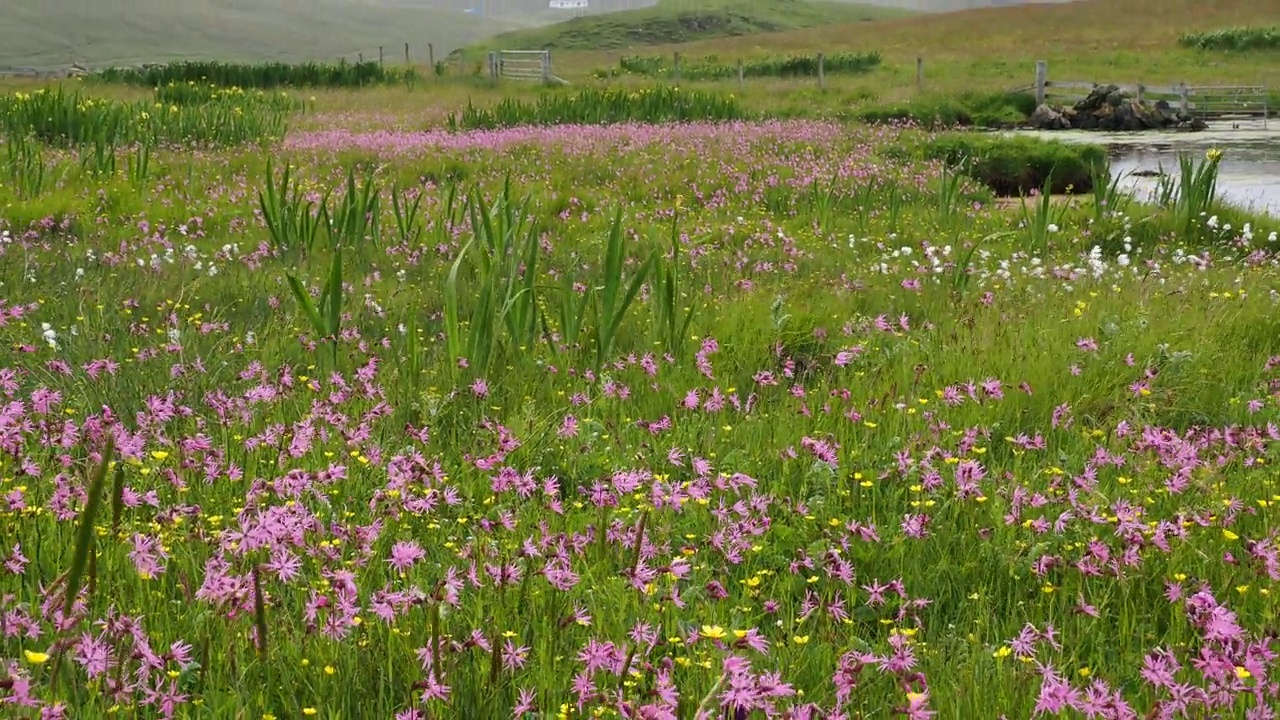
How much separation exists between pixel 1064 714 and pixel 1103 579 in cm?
100

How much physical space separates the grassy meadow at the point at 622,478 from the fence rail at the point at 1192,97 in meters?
24.9

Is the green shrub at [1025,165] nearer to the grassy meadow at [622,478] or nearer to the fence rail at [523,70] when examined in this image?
the grassy meadow at [622,478]

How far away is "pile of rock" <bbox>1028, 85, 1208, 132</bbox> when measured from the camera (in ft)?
94.0

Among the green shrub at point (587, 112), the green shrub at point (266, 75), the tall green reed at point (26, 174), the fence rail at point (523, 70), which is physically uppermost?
the fence rail at point (523, 70)

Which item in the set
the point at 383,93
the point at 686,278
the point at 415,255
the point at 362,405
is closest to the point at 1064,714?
the point at 362,405

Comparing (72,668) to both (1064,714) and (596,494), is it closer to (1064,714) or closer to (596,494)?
(596,494)

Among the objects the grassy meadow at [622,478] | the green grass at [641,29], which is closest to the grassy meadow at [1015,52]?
the grassy meadow at [622,478]

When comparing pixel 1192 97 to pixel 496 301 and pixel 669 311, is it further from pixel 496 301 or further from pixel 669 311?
pixel 496 301

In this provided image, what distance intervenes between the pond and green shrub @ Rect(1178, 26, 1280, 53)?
107 feet

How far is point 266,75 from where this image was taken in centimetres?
3356

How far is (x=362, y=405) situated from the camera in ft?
13.9

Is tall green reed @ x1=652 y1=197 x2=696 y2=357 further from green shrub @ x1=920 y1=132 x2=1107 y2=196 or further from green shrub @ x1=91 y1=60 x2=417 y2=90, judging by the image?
green shrub @ x1=91 y1=60 x2=417 y2=90

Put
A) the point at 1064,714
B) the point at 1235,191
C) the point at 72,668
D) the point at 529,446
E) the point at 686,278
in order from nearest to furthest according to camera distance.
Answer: the point at 72,668 → the point at 1064,714 → the point at 529,446 → the point at 686,278 → the point at 1235,191

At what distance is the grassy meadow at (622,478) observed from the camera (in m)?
2.09
